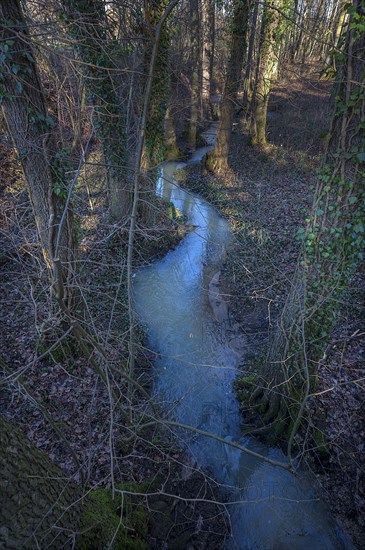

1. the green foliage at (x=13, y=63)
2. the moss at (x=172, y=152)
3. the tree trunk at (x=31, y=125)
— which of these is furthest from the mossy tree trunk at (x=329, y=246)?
the moss at (x=172, y=152)

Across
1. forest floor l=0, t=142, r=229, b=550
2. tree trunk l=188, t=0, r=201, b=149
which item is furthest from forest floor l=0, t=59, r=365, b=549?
tree trunk l=188, t=0, r=201, b=149

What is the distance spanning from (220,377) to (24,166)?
5.38 metres

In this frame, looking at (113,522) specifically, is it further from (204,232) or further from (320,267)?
(204,232)

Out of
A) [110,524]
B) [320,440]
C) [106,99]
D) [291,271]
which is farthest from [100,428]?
[106,99]

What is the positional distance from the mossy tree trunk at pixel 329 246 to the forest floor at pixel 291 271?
0.32m

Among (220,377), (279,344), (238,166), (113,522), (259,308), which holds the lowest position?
(220,377)

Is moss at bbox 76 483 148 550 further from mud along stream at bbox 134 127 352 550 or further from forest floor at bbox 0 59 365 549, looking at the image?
mud along stream at bbox 134 127 352 550

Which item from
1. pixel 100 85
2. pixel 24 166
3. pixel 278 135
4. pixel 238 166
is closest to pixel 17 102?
pixel 24 166

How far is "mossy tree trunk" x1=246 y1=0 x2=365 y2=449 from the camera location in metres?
3.49

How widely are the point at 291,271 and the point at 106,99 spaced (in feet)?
21.3

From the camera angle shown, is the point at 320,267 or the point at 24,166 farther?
the point at 24,166

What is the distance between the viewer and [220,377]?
22.5 feet

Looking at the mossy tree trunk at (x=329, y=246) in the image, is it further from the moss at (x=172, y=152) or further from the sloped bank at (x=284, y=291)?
the moss at (x=172, y=152)

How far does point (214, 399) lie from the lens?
21.1 ft
